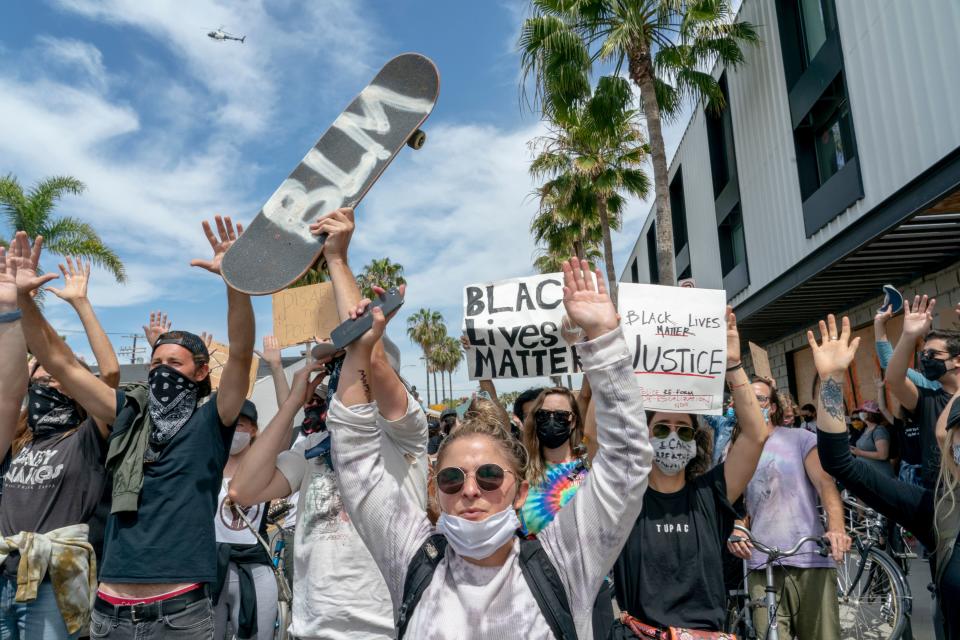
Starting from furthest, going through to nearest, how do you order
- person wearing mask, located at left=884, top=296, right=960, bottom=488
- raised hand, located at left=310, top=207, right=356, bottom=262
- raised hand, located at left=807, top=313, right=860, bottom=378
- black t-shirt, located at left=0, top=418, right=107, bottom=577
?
person wearing mask, located at left=884, top=296, right=960, bottom=488, black t-shirt, located at left=0, top=418, right=107, bottom=577, raised hand, located at left=807, top=313, right=860, bottom=378, raised hand, located at left=310, top=207, right=356, bottom=262

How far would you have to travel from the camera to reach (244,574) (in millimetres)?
4336

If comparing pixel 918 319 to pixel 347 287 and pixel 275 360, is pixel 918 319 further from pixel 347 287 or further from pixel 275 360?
pixel 275 360

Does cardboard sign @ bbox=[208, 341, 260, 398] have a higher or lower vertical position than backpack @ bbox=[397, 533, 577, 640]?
higher

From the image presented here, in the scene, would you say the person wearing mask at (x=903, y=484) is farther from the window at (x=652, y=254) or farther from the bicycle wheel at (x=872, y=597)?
the window at (x=652, y=254)

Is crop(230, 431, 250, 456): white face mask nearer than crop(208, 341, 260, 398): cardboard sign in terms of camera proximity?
Yes

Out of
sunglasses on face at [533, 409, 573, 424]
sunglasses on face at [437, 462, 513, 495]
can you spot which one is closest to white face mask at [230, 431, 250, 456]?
sunglasses on face at [533, 409, 573, 424]

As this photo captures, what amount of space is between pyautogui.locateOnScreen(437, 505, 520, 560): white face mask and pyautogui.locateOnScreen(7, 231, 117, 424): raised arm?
2112 millimetres

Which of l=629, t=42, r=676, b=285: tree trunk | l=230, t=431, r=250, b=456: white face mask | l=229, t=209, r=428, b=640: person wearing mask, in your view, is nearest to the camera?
l=229, t=209, r=428, b=640: person wearing mask

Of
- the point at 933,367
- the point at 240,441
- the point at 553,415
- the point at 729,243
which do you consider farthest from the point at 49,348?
the point at 729,243

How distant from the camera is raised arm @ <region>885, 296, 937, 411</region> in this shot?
386cm

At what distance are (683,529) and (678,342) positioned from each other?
3.64 ft

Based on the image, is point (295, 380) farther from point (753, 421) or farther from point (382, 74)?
point (753, 421)

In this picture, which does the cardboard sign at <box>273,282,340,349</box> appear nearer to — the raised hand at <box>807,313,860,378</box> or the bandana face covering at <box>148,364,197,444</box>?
the bandana face covering at <box>148,364,197,444</box>

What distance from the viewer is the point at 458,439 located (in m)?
1.99
